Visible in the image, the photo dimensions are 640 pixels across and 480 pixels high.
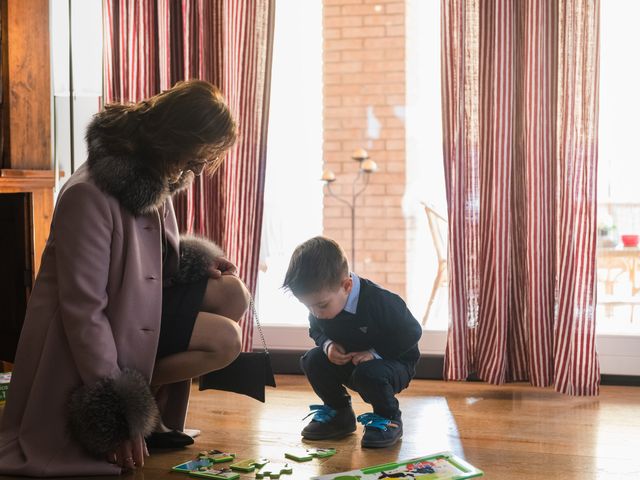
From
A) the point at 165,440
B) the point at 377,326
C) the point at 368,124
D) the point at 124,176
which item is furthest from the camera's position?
the point at 368,124

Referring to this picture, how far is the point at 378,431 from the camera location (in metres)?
2.25

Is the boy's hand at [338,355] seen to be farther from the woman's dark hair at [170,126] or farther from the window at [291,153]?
the window at [291,153]

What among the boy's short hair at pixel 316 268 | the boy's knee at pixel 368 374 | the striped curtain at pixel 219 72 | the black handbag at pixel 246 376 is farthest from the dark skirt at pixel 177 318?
the striped curtain at pixel 219 72

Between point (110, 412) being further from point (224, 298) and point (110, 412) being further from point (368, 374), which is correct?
point (368, 374)

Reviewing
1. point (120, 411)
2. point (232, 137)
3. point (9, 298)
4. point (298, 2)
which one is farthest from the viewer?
point (298, 2)

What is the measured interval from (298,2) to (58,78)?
3.49 feet

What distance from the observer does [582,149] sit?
9.49ft

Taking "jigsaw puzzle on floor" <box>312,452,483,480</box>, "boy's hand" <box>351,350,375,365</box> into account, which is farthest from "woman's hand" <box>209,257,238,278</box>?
"jigsaw puzzle on floor" <box>312,452,483,480</box>

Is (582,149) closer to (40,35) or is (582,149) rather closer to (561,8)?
(561,8)

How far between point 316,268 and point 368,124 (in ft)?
4.19

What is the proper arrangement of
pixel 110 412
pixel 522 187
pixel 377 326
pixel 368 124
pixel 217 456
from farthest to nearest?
pixel 368 124 → pixel 522 187 → pixel 377 326 → pixel 217 456 → pixel 110 412

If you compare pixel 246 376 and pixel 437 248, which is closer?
pixel 246 376

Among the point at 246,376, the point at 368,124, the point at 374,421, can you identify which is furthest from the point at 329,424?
the point at 368,124

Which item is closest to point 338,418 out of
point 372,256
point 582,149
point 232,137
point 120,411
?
point 120,411
